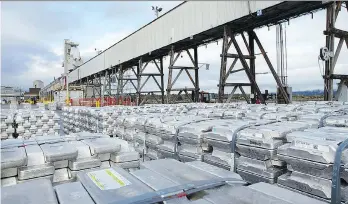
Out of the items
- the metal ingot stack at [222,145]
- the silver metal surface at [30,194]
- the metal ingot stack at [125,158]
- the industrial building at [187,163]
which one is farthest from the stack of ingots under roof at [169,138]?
the silver metal surface at [30,194]

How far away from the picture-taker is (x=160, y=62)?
842 inches

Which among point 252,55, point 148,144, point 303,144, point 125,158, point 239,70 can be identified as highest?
point 252,55

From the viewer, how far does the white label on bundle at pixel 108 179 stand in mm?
1810

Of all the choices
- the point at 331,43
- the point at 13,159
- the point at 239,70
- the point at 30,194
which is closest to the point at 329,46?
the point at 331,43

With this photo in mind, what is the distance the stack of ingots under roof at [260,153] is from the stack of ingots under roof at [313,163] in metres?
0.18

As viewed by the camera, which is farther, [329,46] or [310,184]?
[329,46]

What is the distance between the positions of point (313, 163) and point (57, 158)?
2.39m

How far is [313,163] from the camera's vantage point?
88.7 inches

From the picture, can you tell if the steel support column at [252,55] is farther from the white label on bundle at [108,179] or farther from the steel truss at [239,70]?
the white label on bundle at [108,179]

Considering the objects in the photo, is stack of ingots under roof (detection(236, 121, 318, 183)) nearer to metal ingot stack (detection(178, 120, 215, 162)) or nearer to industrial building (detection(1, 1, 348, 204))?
industrial building (detection(1, 1, 348, 204))

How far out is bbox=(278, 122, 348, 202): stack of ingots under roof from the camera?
2170mm

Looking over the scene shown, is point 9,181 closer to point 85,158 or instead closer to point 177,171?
point 85,158

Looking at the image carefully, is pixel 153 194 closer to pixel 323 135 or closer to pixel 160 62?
pixel 323 135

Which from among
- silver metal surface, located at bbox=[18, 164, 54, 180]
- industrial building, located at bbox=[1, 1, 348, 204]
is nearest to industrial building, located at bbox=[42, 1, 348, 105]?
industrial building, located at bbox=[1, 1, 348, 204]
